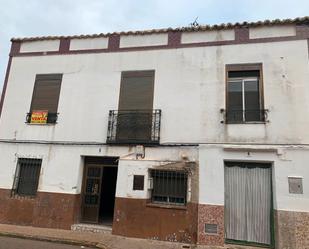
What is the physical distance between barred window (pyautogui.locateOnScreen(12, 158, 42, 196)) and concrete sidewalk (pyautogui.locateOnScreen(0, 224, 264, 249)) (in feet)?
4.17

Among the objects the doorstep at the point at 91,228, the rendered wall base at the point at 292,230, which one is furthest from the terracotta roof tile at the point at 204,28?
the doorstep at the point at 91,228

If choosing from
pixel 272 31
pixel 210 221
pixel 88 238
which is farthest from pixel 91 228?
pixel 272 31

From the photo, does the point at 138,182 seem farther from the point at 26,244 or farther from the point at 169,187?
the point at 26,244

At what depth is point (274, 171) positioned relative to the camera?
27.4 feet

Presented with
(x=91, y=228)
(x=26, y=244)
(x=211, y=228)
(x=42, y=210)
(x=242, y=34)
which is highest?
(x=242, y=34)

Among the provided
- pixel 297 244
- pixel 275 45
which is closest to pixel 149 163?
pixel 297 244

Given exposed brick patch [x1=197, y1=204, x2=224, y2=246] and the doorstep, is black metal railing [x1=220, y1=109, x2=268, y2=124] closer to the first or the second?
exposed brick patch [x1=197, y1=204, x2=224, y2=246]

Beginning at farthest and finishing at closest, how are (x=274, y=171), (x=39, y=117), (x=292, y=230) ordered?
(x=39, y=117), (x=274, y=171), (x=292, y=230)

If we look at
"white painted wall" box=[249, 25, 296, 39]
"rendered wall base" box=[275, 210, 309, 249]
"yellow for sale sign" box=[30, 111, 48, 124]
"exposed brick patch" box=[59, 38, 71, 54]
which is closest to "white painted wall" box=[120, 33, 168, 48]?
"exposed brick patch" box=[59, 38, 71, 54]

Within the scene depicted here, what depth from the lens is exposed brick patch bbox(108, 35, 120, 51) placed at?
35.4ft

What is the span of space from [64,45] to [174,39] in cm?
434

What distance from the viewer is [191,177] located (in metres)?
8.89

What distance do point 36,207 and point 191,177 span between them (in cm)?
544

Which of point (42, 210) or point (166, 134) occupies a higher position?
point (166, 134)
